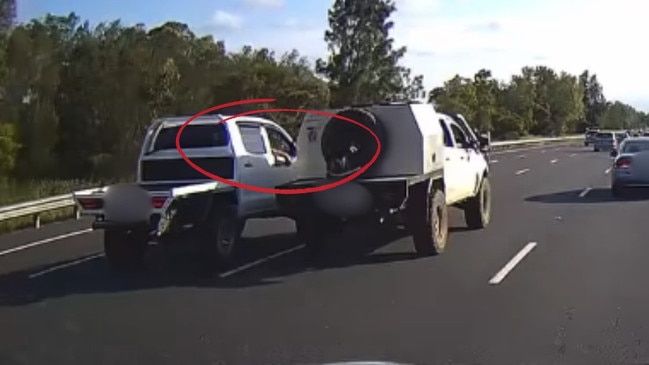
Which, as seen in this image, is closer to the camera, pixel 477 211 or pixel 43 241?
pixel 477 211

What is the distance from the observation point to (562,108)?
408ft

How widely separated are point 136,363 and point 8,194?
73.7 ft

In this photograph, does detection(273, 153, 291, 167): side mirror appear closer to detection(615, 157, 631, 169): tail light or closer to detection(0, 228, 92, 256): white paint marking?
detection(0, 228, 92, 256): white paint marking

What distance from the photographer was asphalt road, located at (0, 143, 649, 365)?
8.16m

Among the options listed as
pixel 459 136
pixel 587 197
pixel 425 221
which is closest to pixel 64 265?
pixel 425 221

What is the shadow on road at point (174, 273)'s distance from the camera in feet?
38.8

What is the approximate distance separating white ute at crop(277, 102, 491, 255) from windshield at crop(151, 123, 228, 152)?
112 centimetres

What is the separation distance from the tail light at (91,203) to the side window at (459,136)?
20.5ft

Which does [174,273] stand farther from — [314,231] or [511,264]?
[511,264]

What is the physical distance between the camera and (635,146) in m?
24.5

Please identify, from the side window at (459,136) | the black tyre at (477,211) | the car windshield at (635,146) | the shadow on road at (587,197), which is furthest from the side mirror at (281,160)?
the car windshield at (635,146)

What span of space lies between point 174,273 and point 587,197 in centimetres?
1344

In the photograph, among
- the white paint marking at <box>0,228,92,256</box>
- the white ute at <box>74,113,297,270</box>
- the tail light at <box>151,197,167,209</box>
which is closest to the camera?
the tail light at <box>151,197,167,209</box>

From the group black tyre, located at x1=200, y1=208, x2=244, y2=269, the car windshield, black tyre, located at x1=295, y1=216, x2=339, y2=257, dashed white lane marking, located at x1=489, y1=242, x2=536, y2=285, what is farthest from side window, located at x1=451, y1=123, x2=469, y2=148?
the car windshield
